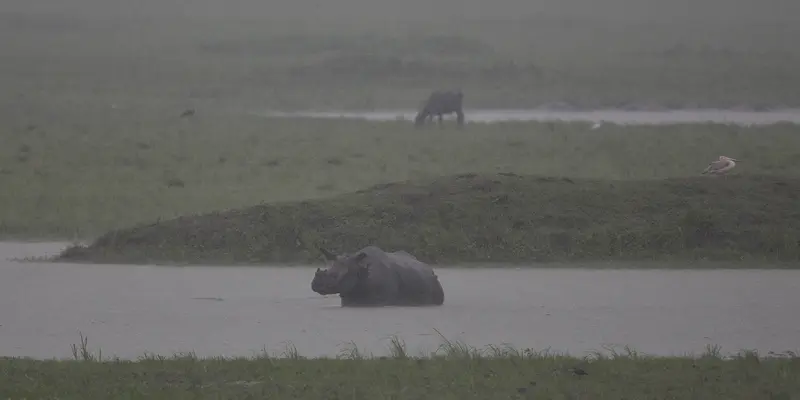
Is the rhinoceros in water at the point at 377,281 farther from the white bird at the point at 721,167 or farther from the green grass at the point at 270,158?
the white bird at the point at 721,167

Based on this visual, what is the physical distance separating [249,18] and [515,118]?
55763 mm

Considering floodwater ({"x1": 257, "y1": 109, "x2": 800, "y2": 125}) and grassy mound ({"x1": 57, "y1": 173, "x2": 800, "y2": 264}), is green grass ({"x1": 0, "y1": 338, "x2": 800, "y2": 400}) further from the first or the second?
floodwater ({"x1": 257, "y1": 109, "x2": 800, "y2": 125})

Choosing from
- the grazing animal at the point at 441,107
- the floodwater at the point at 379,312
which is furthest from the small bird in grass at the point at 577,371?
the grazing animal at the point at 441,107

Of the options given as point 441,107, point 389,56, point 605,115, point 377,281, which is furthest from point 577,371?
point 389,56

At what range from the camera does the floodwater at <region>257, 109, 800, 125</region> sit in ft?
119

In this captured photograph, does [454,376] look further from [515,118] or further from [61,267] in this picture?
[515,118]

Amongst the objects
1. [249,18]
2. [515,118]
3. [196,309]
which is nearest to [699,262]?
[196,309]

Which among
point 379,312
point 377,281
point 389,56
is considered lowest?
point 389,56

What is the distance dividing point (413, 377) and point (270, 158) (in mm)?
17317

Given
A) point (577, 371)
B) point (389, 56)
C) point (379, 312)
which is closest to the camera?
point (577, 371)

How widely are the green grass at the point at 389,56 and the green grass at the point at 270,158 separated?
32.1ft

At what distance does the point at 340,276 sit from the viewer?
514 inches

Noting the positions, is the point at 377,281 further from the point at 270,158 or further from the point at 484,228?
the point at 270,158

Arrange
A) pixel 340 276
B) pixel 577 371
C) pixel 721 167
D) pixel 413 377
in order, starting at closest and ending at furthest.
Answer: pixel 413 377 → pixel 577 371 → pixel 340 276 → pixel 721 167
